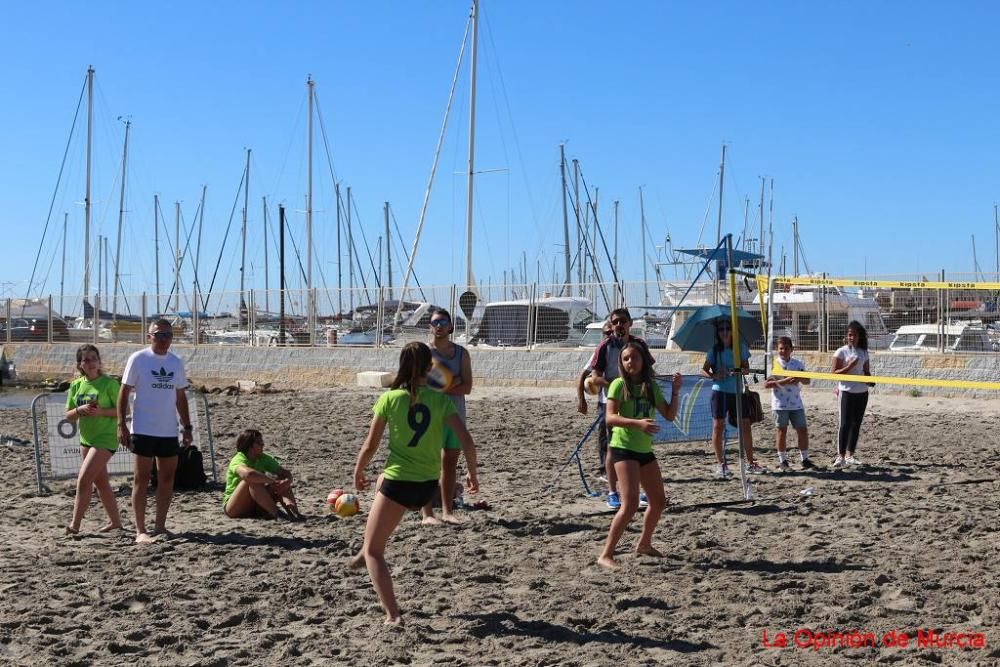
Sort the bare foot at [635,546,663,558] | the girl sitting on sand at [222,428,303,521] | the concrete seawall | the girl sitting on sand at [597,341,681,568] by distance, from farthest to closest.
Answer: the concrete seawall, the girl sitting on sand at [222,428,303,521], the bare foot at [635,546,663,558], the girl sitting on sand at [597,341,681,568]

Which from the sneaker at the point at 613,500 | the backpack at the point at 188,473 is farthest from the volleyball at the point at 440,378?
the backpack at the point at 188,473

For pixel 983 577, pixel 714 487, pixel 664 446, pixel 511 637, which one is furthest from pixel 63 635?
pixel 664 446

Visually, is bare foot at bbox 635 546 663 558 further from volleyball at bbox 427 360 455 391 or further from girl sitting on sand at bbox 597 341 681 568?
volleyball at bbox 427 360 455 391

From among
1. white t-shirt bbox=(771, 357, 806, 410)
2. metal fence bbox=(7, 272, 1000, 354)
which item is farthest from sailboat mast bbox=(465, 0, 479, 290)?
white t-shirt bbox=(771, 357, 806, 410)

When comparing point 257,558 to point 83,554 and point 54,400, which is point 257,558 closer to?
point 83,554

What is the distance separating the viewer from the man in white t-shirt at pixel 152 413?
25.2ft

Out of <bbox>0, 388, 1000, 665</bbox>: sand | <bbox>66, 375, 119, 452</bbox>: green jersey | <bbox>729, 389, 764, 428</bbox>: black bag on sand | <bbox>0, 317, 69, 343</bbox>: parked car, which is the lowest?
<bbox>0, 388, 1000, 665</bbox>: sand

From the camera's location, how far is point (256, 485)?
859 cm

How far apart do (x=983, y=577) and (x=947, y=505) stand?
245 centimetres

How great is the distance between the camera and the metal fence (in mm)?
17781

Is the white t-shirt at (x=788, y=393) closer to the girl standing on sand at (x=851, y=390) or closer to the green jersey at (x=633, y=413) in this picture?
the girl standing on sand at (x=851, y=390)

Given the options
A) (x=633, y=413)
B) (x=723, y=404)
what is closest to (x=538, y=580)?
(x=633, y=413)

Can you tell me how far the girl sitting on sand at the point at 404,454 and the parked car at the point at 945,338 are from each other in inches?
565

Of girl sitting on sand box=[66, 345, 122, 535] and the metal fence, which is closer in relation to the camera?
girl sitting on sand box=[66, 345, 122, 535]
